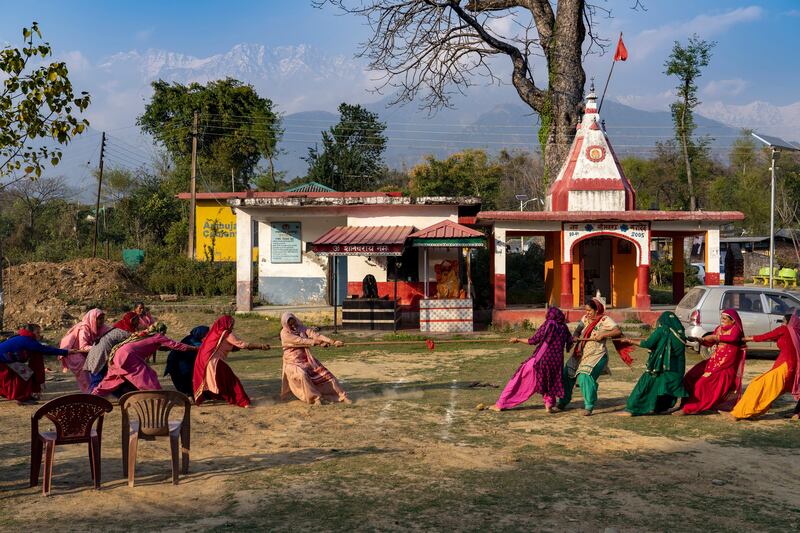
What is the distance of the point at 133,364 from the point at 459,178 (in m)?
42.4

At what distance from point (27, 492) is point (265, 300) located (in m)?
17.0

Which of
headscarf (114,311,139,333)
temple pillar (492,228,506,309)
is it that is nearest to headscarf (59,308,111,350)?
headscarf (114,311,139,333)

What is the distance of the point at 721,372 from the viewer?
31.0ft

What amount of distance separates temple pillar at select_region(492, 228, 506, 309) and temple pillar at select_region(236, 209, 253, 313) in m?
6.93

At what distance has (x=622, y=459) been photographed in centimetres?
750

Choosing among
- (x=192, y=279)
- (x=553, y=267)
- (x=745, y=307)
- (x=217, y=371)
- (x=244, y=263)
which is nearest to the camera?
(x=217, y=371)

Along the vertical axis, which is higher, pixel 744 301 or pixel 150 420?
pixel 744 301

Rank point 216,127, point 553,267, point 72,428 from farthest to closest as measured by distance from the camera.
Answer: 1. point 216,127
2. point 553,267
3. point 72,428

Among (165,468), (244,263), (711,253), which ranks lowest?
(165,468)

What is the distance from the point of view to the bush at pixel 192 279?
83.7 ft

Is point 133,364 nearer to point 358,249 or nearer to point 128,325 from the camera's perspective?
point 128,325

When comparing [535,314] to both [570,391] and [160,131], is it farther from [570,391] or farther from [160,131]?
[160,131]

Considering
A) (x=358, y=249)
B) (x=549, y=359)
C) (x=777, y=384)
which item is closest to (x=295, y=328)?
(x=549, y=359)

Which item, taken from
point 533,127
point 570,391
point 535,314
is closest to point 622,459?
point 570,391
